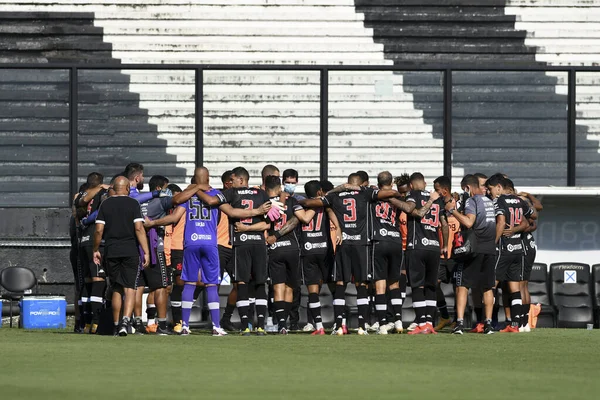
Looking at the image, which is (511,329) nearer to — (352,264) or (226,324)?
(352,264)

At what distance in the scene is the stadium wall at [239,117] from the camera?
2175 cm

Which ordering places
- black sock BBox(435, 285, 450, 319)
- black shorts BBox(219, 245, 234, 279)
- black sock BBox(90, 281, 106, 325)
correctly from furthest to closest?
black sock BBox(435, 285, 450, 319) < black shorts BBox(219, 245, 234, 279) < black sock BBox(90, 281, 106, 325)

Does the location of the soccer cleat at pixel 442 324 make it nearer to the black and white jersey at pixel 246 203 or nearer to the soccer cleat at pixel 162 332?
the black and white jersey at pixel 246 203

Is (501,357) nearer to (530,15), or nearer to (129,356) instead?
(129,356)

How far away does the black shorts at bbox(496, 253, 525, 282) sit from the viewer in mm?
18484

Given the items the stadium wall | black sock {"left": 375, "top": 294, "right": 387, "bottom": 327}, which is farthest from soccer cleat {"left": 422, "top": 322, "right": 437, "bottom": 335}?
the stadium wall

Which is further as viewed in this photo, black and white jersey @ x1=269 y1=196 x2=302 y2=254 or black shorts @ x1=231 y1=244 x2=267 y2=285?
black and white jersey @ x1=269 y1=196 x2=302 y2=254

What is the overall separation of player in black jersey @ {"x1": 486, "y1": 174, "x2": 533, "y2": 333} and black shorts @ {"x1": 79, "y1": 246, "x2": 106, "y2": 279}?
508 centimetres

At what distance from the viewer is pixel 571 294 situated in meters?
21.5

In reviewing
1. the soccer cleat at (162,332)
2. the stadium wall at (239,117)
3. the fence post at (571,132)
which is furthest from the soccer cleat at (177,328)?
the fence post at (571,132)

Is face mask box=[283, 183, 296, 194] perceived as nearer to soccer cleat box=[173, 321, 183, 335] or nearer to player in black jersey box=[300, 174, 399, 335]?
player in black jersey box=[300, 174, 399, 335]

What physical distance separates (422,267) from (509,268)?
1.39m

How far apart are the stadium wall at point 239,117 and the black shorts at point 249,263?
4.73 meters

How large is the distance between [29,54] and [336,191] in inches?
339
